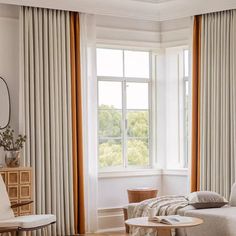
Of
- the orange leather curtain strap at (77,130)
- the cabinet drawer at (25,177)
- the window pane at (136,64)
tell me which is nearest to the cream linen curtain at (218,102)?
the window pane at (136,64)

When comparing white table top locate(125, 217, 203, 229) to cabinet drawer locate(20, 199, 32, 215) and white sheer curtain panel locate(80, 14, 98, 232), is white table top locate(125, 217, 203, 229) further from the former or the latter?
white sheer curtain panel locate(80, 14, 98, 232)

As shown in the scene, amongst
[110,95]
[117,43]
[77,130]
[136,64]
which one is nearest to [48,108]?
[77,130]

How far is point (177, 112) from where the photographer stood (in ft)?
27.1

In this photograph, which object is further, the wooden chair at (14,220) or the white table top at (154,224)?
the wooden chair at (14,220)

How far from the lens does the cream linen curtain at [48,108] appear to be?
275 inches

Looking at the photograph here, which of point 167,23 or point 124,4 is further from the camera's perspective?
point 167,23

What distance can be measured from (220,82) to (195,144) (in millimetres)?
885

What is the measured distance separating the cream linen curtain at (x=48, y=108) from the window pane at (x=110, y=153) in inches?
31.2

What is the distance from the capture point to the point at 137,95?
27.1 feet

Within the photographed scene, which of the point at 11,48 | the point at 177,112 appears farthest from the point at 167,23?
the point at 11,48

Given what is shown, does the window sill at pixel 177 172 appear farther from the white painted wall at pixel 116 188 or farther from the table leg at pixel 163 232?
the table leg at pixel 163 232

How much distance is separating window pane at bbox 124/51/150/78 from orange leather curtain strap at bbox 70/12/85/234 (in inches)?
39.8

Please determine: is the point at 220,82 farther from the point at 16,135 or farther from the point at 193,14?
the point at 16,135

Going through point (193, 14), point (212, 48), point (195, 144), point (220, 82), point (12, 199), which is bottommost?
point (12, 199)
